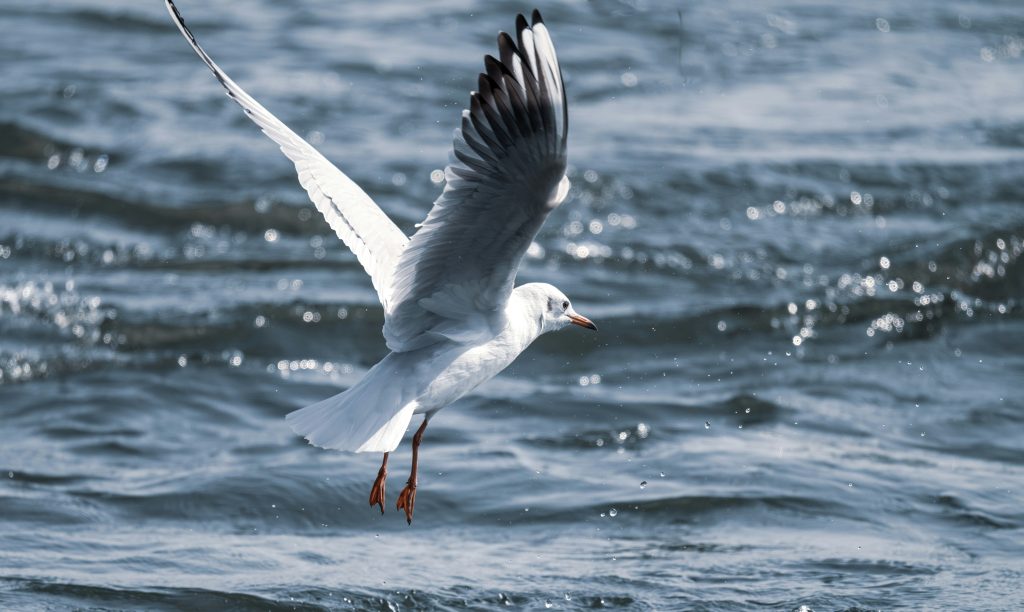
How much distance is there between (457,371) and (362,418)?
40 centimetres

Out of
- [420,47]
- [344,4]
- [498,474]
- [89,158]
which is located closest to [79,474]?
[498,474]

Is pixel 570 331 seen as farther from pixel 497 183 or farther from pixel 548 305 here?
pixel 497 183

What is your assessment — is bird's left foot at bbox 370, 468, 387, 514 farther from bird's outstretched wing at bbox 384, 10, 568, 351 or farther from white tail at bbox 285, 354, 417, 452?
bird's outstretched wing at bbox 384, 10, 568, 351

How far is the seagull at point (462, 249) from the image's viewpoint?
14.1 ft

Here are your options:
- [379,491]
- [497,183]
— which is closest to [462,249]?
[497,183]

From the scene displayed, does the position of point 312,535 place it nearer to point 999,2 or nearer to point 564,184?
point 564,184

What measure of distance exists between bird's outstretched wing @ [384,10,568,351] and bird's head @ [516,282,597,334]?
491 millimetres

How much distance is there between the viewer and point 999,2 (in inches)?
621

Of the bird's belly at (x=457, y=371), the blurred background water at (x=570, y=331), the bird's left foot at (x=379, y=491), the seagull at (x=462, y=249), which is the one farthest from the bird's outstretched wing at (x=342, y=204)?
the blurred background water at (x=570, y=331)

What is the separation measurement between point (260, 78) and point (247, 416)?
578 cm

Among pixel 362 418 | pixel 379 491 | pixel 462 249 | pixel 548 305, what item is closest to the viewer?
pixel 462 249

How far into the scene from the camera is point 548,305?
18.6 ft

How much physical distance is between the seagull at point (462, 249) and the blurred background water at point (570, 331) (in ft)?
3.47

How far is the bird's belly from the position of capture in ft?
16.8
